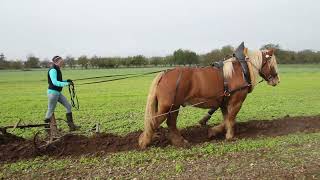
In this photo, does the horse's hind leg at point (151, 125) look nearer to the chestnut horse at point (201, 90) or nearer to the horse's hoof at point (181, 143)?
the chestnut horse at point (201, 90)

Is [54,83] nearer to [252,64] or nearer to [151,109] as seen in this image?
[151,109]

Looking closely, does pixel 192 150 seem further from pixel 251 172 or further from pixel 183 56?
pixel 183 56

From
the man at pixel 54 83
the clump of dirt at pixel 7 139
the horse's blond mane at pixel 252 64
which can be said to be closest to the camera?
the clump of dirt at pixel 7 139

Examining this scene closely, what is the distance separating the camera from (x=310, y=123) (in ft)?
39.6

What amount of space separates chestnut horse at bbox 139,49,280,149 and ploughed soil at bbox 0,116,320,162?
1.30 feet

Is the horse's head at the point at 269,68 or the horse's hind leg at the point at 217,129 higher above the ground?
the horse's head at the point at 269,68

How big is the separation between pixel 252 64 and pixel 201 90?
1665 mm

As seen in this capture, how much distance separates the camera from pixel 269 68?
437 inches

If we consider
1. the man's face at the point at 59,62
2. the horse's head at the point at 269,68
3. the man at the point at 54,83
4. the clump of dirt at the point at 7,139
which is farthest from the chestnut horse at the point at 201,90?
the clump of dirt at the point at 7,139

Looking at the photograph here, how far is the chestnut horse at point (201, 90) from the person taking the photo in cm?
963

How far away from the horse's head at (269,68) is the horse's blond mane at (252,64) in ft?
0.13

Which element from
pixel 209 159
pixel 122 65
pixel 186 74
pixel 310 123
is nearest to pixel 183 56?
pixel 310 123

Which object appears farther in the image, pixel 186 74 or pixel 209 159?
pixel 186 74

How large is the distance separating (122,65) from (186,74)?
7045cm
